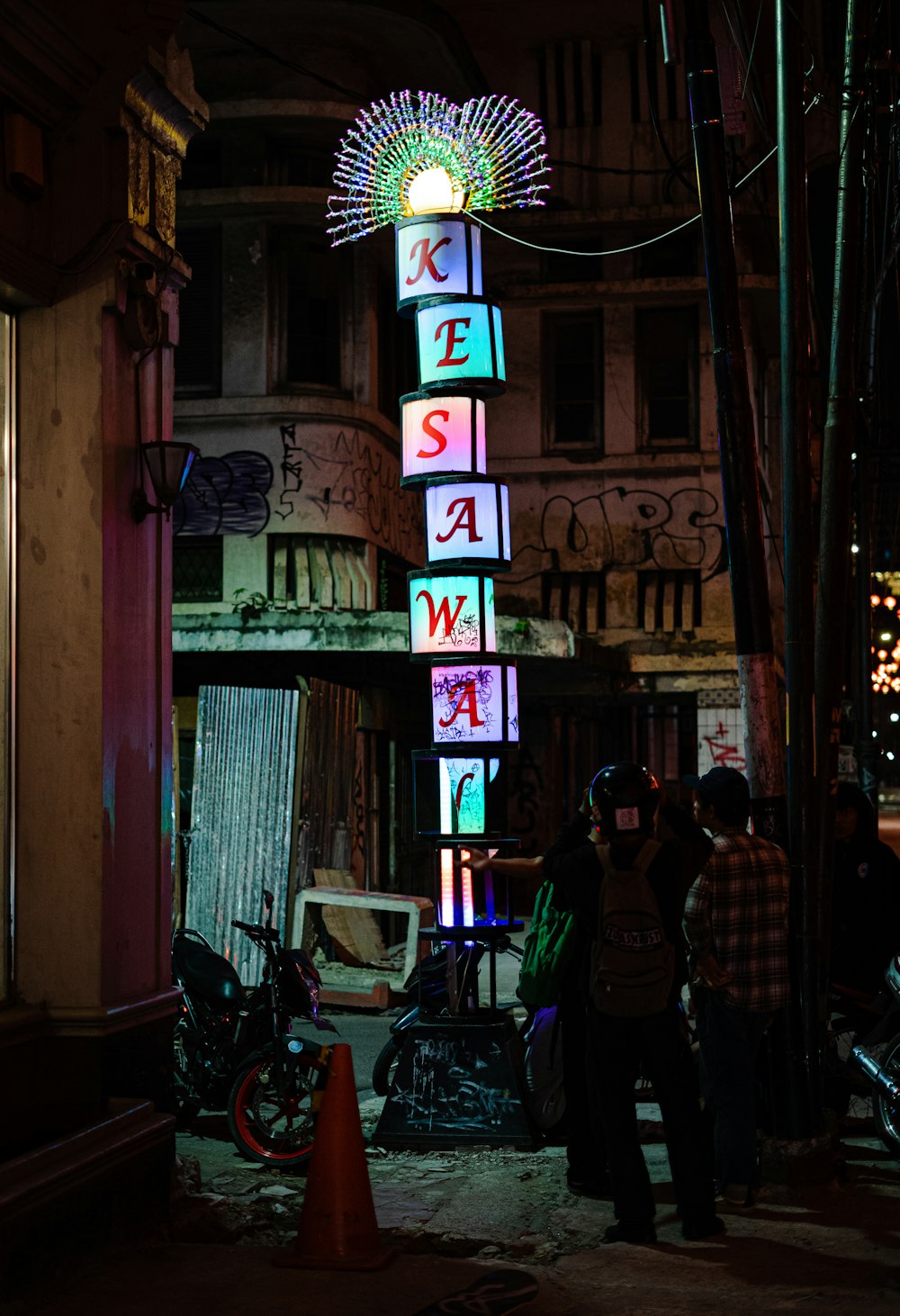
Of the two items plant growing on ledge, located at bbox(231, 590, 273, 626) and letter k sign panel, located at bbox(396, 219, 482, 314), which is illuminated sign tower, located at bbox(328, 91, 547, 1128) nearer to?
letter k sign panel, located at bbox(396, 219, 482, 314)

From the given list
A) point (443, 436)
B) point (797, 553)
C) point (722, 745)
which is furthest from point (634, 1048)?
point (722, 745)

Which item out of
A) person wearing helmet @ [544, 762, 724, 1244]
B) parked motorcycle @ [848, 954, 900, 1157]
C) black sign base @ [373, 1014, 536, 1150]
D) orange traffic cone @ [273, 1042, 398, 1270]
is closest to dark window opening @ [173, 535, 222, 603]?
black sign base @ [373, 1014, 536, 1150]

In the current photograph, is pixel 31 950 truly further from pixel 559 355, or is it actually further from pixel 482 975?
pixel 559 355

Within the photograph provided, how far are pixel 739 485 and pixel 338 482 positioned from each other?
39.2 feet

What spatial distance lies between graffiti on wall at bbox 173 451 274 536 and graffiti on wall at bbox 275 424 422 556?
0.90 feet

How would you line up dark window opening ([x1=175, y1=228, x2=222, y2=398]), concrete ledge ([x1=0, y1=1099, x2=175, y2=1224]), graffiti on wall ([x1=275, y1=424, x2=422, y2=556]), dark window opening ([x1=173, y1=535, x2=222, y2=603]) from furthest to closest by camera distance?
dark window opening ([x1=175, y1=228, x2=222, y2=398])
dark window opening ([x1=173, y1=535, x2=222, y2=603])
graffiti on wall ([x1=275, y1=424, x2=422, y2=556])
concrete ledge ([x1=0, y1=1099, x2=175, y2=1224])

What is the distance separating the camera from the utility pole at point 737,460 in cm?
779

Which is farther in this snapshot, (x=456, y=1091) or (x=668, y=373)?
(x=668, y=373)

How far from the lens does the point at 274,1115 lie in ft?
27.0

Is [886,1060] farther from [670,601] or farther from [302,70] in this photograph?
[670,601]

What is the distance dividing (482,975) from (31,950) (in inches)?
371

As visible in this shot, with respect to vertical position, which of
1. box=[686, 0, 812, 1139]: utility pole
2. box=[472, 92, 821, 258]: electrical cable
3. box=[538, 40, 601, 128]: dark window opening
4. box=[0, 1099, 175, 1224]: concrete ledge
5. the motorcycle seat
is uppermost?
box=[538, 40, 601, 128]: dark window opening

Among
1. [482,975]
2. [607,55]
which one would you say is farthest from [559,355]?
[482,975]

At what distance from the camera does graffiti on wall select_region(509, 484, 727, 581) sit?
2416cm
